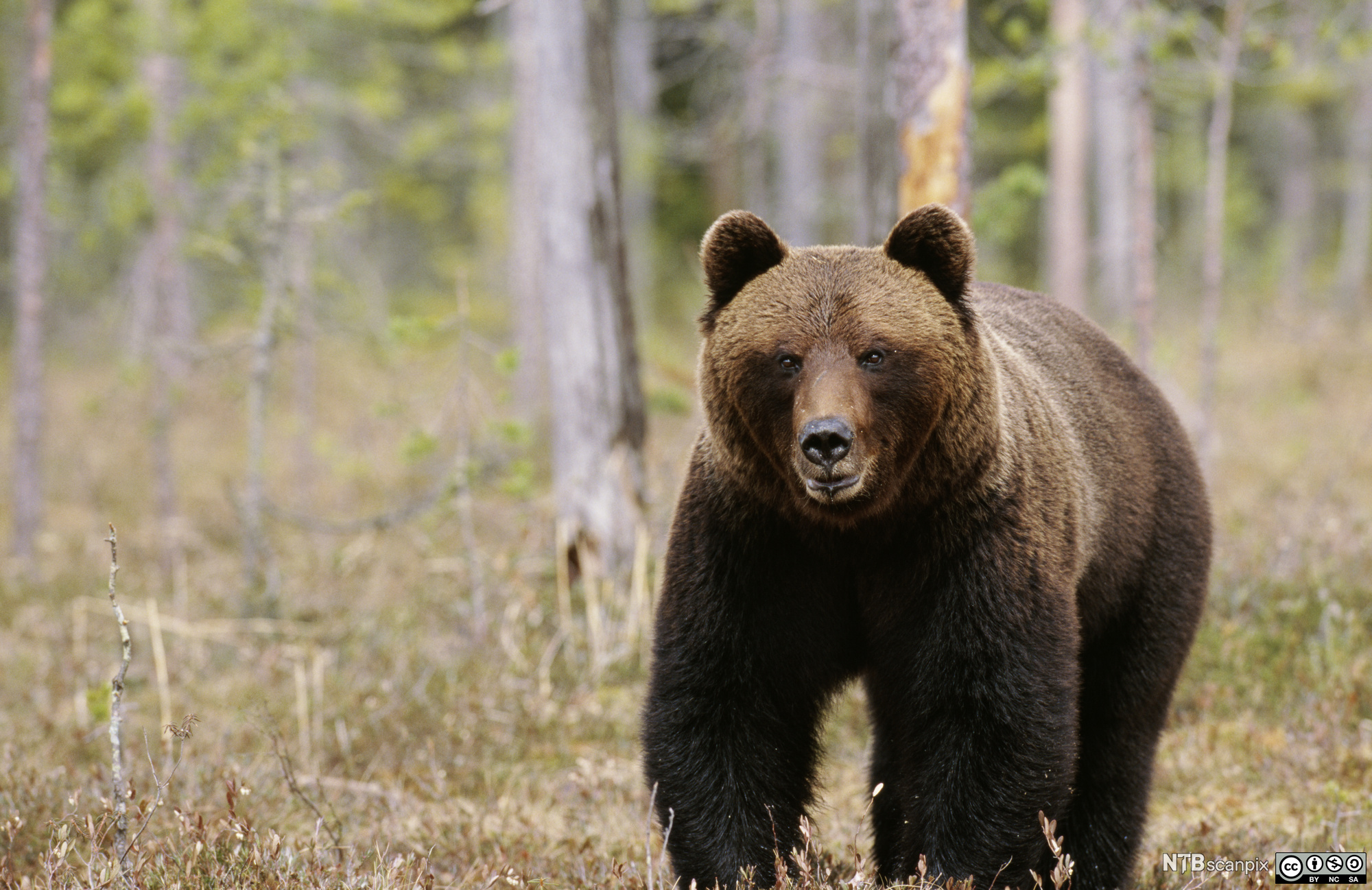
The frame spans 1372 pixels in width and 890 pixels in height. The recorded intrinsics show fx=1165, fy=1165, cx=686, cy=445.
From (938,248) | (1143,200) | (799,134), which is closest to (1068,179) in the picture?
(799,134)

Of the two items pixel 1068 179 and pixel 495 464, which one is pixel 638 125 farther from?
pixel 495 464

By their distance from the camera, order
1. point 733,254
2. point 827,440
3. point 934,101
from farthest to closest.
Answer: point 934,101 < point 733,254 < point 827,440

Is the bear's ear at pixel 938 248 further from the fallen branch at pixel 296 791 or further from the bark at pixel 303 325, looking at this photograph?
the bark at pixel 303 325

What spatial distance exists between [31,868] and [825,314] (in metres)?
3.36

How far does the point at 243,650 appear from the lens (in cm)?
689

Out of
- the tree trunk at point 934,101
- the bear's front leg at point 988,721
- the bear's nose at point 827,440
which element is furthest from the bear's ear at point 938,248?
the tree trunk at point 934,101

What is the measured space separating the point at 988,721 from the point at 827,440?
3.20 feet

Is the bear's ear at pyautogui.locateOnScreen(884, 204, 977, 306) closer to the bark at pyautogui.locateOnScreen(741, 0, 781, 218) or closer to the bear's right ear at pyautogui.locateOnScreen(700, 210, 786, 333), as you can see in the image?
the bear's right ear at pyautogui.locateOnScreen(700, 210, 786, 333)

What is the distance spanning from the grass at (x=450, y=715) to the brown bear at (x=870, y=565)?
13.3 inches

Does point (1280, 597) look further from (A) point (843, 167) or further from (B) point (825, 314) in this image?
(A) point (843, 167)

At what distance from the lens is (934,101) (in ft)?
19.4

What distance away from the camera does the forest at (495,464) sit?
4.76 meters

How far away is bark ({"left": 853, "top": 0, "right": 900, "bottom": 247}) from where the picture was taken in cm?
629

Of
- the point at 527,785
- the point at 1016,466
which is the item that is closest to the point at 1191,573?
the point at 1016,466
